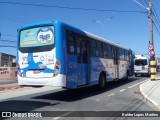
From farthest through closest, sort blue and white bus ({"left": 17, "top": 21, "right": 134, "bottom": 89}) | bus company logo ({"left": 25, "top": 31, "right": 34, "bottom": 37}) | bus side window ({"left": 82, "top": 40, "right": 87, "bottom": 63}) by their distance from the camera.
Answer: bus side window ({"left": 82, "top": 40, "right": 87, "bottom": 63}) < bus company logo ({"left": 25, "top": 31, "right": 34, "bottom": 37}) < blue and white bus ({"left": 17, "top": 21, "right": 134, "bottom": 89})

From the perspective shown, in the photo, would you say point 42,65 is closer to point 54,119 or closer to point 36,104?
point 36,104

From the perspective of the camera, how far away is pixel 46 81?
13031mm

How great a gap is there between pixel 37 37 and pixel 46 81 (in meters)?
2.07

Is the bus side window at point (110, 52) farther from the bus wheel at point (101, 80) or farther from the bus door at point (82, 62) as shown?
the bus door at point (82, 62)

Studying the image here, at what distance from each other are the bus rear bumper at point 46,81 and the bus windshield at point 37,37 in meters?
1.52

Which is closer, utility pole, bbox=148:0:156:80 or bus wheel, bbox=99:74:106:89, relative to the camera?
bus wheel, bbox=99:74:106:89

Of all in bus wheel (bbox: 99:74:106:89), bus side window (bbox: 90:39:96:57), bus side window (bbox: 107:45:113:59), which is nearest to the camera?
bus side window (bbox: 90:39:96:57)

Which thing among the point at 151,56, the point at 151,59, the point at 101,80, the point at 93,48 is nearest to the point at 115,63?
the point at 101,80

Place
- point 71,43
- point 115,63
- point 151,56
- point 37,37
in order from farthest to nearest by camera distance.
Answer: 1. point 151,56
2. point 115,63
3. point 71,43
4. point 37,37

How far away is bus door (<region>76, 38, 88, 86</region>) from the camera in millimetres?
14491

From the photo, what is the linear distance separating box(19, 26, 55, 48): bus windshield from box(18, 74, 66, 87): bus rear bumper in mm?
1522

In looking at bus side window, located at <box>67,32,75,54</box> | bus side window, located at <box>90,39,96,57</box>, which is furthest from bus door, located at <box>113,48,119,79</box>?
bus side window, located at <box>67,32,75,54</box>

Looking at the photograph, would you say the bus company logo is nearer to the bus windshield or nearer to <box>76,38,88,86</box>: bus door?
the bus windshield

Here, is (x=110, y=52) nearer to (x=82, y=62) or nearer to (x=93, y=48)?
(x=93, y=48)
